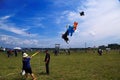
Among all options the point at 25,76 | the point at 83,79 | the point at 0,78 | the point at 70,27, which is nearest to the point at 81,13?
the point at 70,27

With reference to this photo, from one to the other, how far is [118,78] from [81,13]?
5.78 meters

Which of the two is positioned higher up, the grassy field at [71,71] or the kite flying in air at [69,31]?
the kite flying in air at [69,31]

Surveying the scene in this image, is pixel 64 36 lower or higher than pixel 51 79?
higher

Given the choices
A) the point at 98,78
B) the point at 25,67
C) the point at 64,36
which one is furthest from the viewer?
the point at 64,36

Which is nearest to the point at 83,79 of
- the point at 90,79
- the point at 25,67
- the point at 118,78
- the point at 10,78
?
the point at 90,79

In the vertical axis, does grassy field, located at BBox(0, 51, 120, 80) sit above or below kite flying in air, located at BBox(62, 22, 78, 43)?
below

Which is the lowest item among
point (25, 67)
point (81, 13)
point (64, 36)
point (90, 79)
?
point (90, 79)

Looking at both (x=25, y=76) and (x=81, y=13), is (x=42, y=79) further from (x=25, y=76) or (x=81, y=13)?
(x=81, y=13)

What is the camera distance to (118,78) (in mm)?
16328

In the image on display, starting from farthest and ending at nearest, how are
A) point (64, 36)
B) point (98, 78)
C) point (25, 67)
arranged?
point (64, 36)
point (98, 78)
point (25, 67)

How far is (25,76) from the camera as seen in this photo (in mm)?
17375

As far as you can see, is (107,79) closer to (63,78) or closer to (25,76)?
(63,78)

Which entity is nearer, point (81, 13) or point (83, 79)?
point (83, 79)

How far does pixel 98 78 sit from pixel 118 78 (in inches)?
57.8
